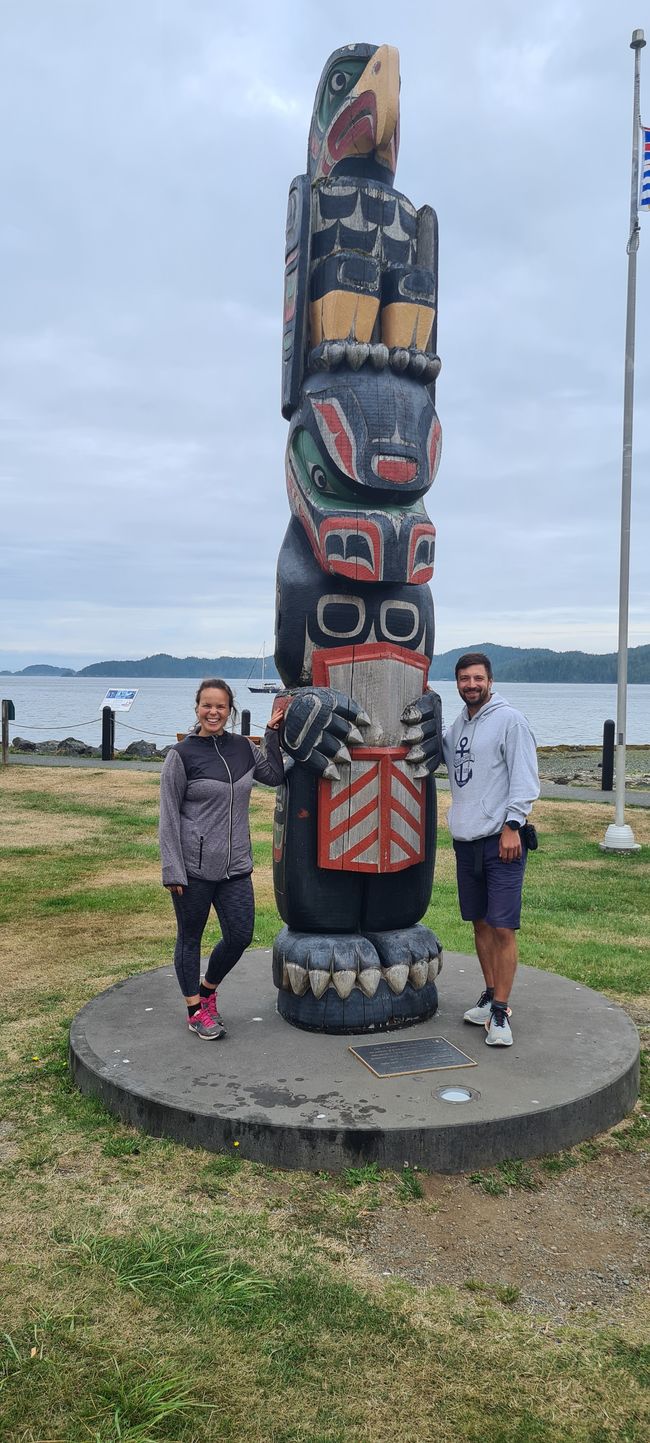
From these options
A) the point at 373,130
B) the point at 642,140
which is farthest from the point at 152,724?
the point at 373,130

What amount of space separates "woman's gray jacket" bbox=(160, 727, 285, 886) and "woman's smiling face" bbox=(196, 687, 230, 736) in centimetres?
9

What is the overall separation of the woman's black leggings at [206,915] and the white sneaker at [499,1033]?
1211 millimetres

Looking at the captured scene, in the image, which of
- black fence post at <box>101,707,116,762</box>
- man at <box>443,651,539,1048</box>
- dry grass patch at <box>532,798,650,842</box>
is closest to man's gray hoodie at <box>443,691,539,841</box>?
man at <box>443,651,539,1048</box>

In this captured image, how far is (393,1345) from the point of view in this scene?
2.54 meters

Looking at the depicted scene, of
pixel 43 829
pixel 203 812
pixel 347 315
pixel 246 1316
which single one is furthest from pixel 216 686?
pixel 43 829

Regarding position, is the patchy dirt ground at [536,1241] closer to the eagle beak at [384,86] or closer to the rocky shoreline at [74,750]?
the eagle beak at [384,86]

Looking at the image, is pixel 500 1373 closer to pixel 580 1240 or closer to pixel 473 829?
pixel 580 1240

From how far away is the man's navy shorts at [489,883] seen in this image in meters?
4.30

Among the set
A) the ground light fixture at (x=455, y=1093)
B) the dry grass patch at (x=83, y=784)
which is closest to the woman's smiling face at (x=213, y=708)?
the ground light fixture at (x=455, y=1093)

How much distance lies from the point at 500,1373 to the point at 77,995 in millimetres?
3795

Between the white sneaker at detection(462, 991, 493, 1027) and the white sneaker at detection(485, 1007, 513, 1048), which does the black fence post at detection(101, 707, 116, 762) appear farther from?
the white sneaker at detection(485, 1007, 513, 1048)

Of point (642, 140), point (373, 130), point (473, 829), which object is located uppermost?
point (642, 140)

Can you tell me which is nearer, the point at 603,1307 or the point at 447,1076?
the point at 603,1307

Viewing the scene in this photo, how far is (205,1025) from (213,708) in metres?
1.50
